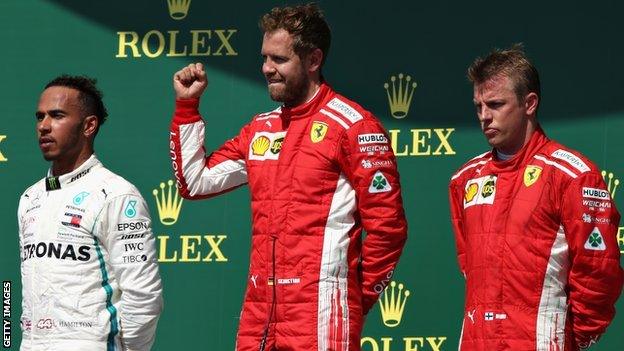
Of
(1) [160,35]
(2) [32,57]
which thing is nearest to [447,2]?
(1) [160,35]

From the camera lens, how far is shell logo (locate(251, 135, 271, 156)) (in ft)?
17.1

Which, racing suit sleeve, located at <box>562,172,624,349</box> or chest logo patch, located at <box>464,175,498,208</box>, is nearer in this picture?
racing suit sleeve, located at <box>562,172,624,349</box>

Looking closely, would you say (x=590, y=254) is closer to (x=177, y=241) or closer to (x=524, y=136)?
(x=524, y=136)

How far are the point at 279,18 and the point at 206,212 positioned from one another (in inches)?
64.6

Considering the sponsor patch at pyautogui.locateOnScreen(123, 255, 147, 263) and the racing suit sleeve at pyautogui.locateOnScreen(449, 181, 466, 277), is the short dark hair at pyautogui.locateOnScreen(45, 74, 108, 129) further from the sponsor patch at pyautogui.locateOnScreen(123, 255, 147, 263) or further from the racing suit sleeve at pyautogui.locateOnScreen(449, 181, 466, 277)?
the racing suit sleeve at pyautogui.locateOnScreen(449, 181, 466, 277)

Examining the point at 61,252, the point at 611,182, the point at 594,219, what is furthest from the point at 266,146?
the point at 611,182

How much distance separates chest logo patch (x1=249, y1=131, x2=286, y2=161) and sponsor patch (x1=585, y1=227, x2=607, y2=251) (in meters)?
1.06

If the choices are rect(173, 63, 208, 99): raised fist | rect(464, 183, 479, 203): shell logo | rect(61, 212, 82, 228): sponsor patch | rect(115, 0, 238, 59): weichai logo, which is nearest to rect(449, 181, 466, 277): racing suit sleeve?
→ rect(464, 183, 479, 203): shell logo

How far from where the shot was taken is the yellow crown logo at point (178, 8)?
22.2 feet

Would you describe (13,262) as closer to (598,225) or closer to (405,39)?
(405,39)

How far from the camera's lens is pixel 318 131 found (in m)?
5.13

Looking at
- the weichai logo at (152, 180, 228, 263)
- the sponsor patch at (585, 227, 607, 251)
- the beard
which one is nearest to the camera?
the sponsor patch at (585, 227, 607, 251)

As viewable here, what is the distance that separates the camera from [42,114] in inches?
206

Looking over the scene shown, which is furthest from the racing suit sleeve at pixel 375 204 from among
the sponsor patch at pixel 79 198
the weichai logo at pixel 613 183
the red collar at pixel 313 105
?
the weichai logo at pixel 613 183
